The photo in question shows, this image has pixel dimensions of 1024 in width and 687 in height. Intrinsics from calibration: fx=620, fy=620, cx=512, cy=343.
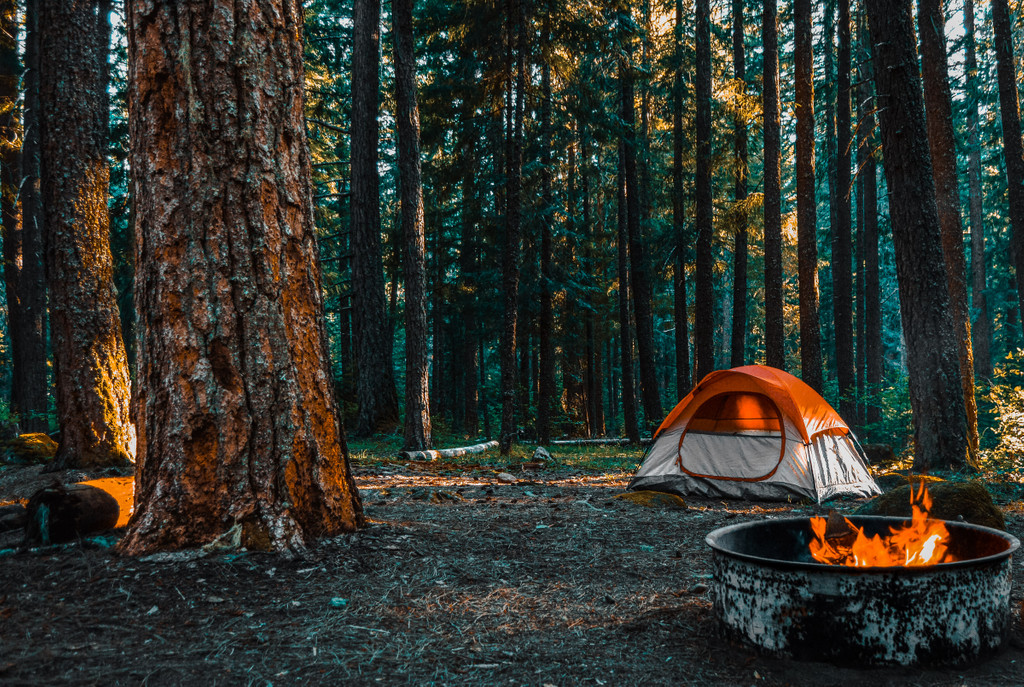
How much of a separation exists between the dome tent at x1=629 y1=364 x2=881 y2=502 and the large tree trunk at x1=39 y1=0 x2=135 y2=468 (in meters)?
6.80

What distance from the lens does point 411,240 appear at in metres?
10.5

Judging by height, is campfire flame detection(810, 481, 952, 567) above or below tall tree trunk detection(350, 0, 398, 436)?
below

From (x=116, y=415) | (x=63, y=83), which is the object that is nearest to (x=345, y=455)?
(x=116, y=415)

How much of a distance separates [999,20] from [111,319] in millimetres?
16189

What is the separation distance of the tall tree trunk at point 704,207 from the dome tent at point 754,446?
20.9 feet

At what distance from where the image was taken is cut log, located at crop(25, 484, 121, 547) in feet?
12.7

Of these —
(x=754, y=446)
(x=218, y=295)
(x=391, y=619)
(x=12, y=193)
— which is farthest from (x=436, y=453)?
(x=12, y=193)

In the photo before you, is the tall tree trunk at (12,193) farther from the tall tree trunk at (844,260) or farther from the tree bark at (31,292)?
the tall tree trunk at (844,260)

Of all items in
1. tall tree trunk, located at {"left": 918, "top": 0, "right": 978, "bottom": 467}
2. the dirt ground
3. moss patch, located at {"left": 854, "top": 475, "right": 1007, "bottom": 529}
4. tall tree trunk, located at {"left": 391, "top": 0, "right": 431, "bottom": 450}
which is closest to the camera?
the dirt ground

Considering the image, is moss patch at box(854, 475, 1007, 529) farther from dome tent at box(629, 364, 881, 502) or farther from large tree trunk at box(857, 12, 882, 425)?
large tree trunk at box(857, 12, 882, 425)

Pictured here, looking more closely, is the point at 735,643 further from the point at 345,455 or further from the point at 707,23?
the point at 707,23

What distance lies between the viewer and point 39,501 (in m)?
3.92

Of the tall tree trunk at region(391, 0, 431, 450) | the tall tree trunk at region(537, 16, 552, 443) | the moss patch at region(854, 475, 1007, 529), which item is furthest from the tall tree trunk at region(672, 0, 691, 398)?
the moss patch at region(854, 475, 1007, 529)

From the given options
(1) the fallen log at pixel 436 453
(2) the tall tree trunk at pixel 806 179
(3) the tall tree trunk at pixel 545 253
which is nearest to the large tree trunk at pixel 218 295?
(1) the fallen log at pixel 436 453
